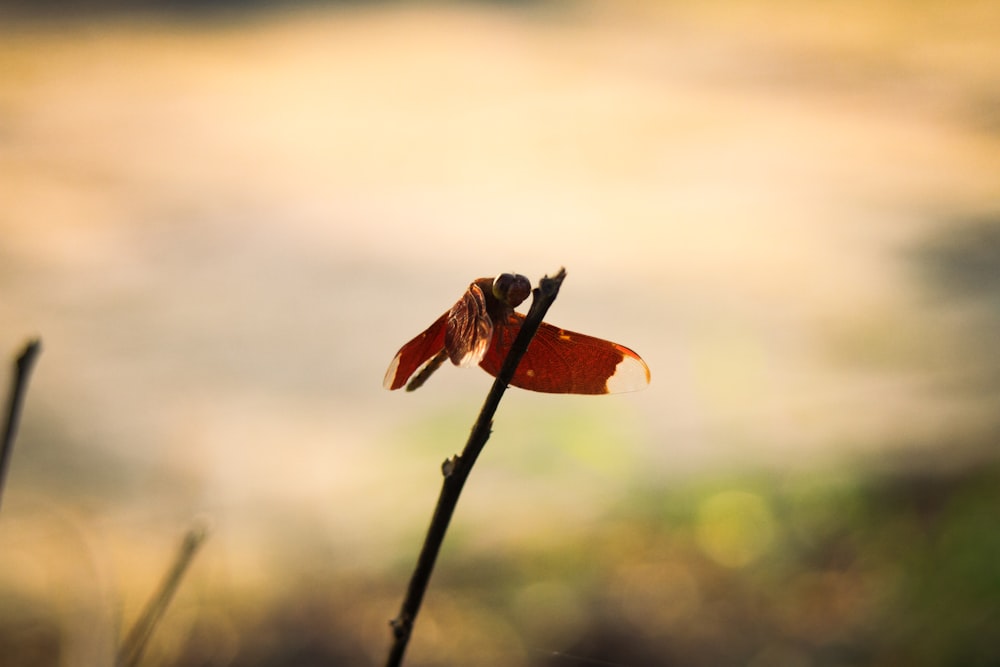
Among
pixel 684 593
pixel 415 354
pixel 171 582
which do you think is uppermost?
pixel 684 593

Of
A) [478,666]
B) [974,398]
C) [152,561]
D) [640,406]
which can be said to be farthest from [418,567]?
[974,398]

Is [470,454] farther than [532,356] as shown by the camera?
No

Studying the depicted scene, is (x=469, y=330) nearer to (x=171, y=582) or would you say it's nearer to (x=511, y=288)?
(x=511, y=288)

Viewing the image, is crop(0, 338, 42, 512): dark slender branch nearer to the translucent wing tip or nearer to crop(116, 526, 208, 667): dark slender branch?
crop(116, 526, 208, 667): dark slender branch

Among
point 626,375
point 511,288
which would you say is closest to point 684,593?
point 626,375

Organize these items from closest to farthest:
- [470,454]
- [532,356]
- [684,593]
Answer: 1. [470,454]
2. [532,356]
3. [684,593]

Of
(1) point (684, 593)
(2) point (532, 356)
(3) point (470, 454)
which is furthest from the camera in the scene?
(1) point (684, 593)

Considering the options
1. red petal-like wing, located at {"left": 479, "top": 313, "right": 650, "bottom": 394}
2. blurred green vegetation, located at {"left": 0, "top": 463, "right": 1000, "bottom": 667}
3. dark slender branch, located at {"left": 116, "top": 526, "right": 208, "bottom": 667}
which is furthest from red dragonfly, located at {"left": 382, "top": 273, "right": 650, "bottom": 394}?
blurred green vegetation, located at {"left": 0, "top": 463, "right": 1000, "bottom": 667}

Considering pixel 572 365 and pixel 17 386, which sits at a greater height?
pixel 572 365
